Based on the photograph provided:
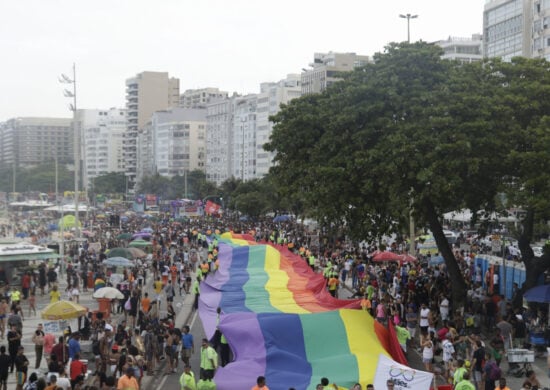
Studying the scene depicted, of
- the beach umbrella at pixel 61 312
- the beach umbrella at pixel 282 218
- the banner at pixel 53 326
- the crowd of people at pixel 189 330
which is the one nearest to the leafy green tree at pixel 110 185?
the beach umbrella at pixel 282 218

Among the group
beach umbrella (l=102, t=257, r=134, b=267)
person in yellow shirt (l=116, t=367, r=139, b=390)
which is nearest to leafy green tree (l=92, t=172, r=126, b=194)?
beach umbrella (l=102, t=257, r=134, b=267)

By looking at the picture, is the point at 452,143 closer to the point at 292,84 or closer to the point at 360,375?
the point at 360,375

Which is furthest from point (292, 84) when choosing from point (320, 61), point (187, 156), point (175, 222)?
point (175, 222)

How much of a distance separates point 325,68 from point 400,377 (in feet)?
398

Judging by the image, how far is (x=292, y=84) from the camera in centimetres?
15612

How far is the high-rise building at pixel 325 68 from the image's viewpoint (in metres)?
136

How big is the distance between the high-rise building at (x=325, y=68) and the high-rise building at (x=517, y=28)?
159 feet

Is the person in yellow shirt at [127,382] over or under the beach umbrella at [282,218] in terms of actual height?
under

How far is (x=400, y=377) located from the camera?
1705 centimetres

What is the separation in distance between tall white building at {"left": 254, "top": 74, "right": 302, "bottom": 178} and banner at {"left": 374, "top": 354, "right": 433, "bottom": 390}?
126983 mm

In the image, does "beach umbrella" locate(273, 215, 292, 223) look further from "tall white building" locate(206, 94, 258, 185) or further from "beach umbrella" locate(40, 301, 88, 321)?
"tall white building" locate(206, 94, 258, 185)

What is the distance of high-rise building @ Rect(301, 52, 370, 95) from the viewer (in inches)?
5364

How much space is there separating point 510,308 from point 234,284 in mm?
10615

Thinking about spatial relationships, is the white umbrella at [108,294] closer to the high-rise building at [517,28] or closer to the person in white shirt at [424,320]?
the person in white shirt at [424,320]
